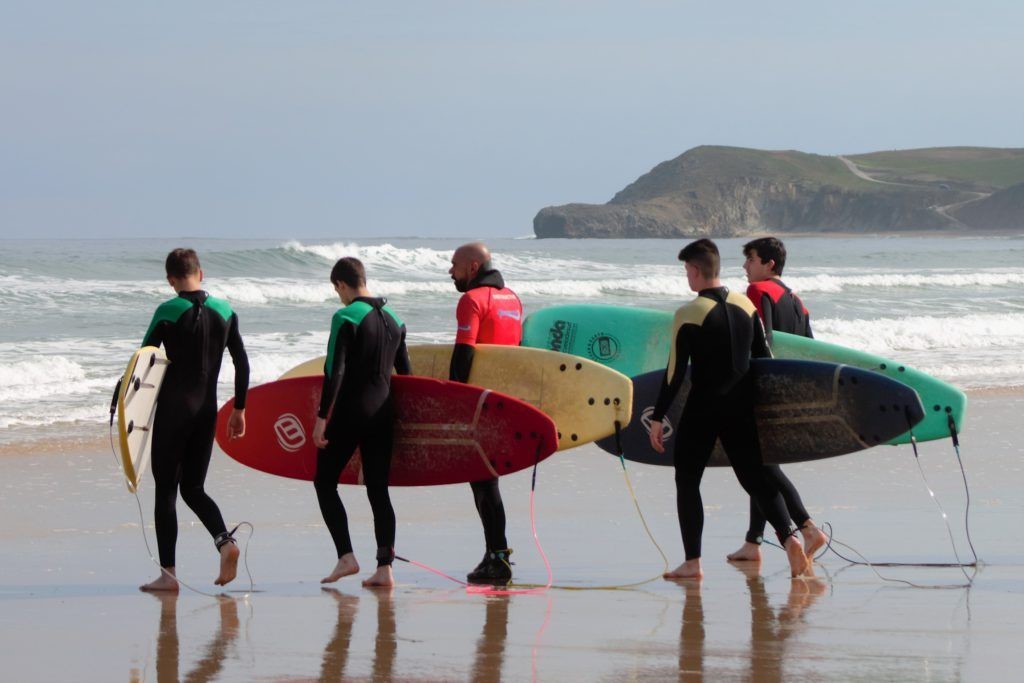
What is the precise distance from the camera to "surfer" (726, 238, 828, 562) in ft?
17.8

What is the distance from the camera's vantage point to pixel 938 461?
26.5ft

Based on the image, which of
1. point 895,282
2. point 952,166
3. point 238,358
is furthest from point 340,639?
point 952,166

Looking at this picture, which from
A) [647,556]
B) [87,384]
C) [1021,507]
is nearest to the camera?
[647,556]

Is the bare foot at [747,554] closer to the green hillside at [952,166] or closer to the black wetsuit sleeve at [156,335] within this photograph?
the black wetsuit sleeve at [156,335]

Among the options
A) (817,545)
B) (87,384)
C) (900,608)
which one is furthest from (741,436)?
(87,384)

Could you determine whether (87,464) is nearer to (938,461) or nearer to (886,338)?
(938,461)

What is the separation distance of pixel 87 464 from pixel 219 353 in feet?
10.7

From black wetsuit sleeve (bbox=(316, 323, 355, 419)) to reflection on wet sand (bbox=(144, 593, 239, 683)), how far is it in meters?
0.77

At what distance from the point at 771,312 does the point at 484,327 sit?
1.25 meters

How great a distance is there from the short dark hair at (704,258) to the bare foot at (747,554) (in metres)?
1.19

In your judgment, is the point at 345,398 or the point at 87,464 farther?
the point at 87,464

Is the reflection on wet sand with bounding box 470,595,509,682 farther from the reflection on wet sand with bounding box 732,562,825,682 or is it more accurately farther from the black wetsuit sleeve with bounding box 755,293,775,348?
the black wetsuit sleeve with bounding box 755,293,775,348

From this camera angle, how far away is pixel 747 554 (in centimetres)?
566

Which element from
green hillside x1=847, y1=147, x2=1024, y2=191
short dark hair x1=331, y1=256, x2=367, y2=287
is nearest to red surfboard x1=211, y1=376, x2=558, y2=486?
short dark hair x1=331, y1=256, x2=367, y2=287
